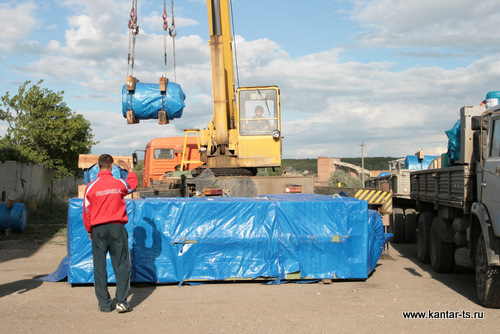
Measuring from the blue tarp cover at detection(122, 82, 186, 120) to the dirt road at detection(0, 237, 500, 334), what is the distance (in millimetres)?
5022

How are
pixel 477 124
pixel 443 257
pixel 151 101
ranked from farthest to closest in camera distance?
pixel 151 101 → pixel 443 257 → pixel 477 124

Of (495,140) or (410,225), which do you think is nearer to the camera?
(495,140)

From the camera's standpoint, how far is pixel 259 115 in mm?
13000

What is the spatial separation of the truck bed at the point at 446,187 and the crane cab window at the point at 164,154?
377 inches

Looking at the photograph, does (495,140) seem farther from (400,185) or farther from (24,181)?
(24,181)

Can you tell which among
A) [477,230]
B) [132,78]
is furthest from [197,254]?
[132,78]

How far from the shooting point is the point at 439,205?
33.9ft

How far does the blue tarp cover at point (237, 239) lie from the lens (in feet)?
27.6

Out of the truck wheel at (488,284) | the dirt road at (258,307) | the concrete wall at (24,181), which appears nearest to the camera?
the dirt road at (258,307)

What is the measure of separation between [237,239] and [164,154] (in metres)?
11.5

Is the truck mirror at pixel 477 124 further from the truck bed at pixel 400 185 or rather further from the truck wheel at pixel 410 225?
the truck wheel at pixel 410 225

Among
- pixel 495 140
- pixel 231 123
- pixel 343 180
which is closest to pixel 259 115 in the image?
pixel 231 123

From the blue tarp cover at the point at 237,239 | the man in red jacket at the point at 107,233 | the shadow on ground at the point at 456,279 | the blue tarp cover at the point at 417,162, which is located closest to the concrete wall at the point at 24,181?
the blue tarp cover at the point at 237,239

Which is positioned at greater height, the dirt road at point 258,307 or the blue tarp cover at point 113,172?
the blue tarp cover at point 113,172
